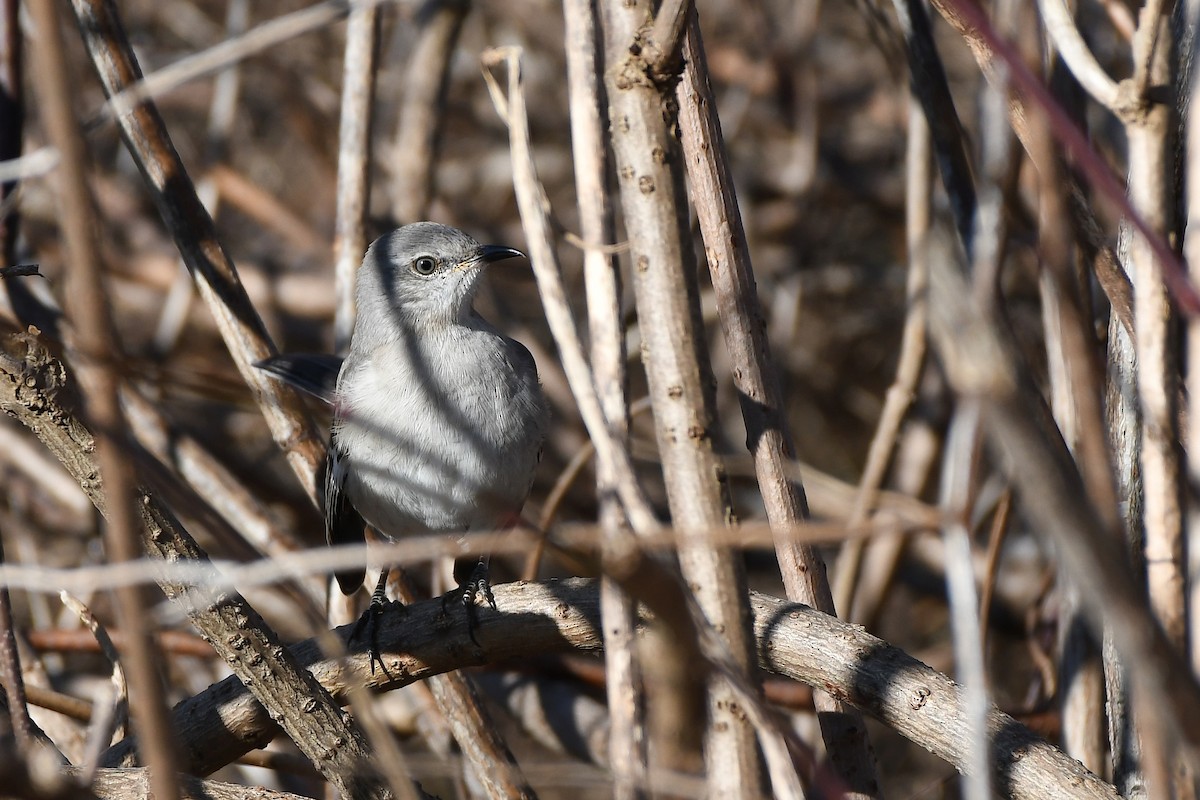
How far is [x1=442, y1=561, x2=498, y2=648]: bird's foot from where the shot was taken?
2.99 m

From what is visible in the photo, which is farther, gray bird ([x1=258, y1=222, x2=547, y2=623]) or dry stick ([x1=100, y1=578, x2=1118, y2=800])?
gray bird ([x1=258, y1=222, x2=547, y2=623])

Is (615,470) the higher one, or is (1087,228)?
(1087,228)

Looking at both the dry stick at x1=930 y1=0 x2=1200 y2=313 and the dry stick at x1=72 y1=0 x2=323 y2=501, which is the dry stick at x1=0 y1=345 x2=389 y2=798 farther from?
the dry stick at x1=930 y1=0 x2=1200 y2=313

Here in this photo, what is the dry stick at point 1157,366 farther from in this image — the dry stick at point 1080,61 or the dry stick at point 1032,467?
the dry stick at point 1032,467

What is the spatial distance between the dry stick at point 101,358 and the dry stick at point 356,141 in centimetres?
274

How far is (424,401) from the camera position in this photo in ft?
12.6

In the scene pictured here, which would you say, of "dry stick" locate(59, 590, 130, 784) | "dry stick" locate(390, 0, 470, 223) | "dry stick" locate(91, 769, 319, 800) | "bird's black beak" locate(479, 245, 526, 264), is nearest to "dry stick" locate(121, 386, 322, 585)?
"dry stick" locate(59, 590, 130, 784)

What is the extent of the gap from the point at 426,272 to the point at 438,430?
2.83ft

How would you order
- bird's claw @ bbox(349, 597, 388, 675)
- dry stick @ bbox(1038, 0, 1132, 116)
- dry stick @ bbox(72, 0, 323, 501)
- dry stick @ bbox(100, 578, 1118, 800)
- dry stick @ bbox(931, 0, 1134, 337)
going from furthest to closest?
dry stick @ bbox(72, 0, 323, 501) → bird's claw @ bbox(349, 597, 388, 675) → dry stick @ bbox(100, 578, 1118, 800) → dry stick @ bbox(931, 0, 1134, 337) → dry stick @ bbox(1038, 0, 1132, 116)

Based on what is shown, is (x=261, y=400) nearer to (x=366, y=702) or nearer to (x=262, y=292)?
(x=366, y=702)

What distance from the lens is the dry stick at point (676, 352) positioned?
1629 millimetres

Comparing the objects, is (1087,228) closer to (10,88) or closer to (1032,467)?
(1032,467)

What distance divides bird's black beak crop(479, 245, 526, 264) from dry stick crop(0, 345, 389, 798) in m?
2.28

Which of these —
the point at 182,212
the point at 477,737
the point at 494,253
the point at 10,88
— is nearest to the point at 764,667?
the point at 477,737
